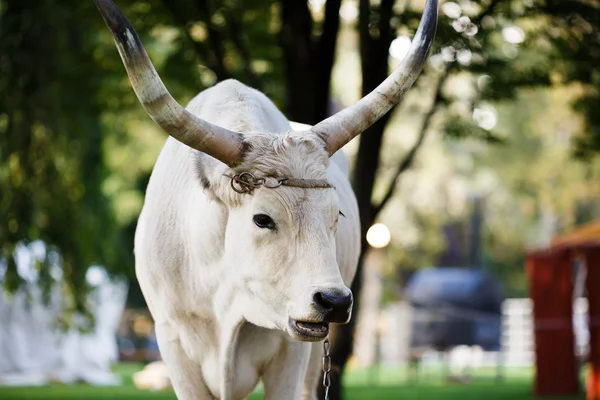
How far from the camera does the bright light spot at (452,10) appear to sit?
10.5 m

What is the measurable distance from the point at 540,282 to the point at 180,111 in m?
13.4

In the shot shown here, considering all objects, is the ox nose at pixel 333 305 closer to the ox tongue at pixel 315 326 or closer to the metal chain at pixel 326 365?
the ox tongue at pixel 315 326

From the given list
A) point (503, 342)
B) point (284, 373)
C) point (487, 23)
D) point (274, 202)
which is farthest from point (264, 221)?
point (503, 342)

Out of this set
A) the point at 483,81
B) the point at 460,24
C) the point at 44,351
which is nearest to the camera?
the point at 460,24

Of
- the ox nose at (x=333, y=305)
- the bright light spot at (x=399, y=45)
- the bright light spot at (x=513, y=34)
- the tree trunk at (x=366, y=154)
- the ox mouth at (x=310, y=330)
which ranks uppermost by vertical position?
the bright light spot at (x=513, y=34)

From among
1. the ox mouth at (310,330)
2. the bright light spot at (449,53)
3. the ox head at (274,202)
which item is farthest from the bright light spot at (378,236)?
the ox mouth at (310,330)

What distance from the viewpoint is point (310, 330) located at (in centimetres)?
547

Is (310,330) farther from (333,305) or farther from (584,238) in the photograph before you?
(584,238)

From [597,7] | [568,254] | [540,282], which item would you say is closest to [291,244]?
[597,7]

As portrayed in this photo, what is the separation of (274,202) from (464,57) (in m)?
6.40

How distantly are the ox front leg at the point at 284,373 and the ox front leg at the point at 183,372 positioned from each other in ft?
1.08

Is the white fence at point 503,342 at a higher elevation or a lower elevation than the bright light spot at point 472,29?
higher

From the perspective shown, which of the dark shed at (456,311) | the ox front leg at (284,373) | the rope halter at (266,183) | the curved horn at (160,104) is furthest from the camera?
the dark shed at (456,311)

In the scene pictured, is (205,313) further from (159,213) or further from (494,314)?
(494,314)
